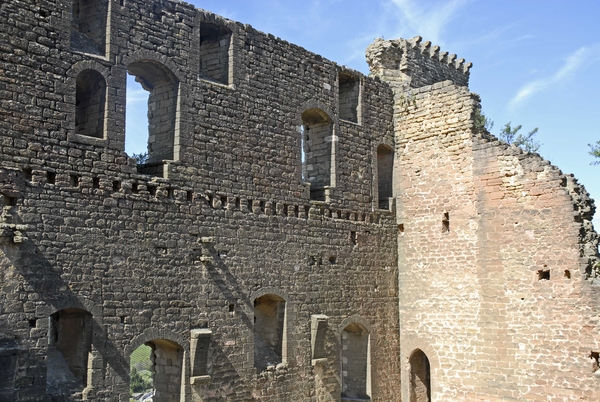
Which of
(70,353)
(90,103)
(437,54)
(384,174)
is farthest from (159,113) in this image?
(437,54)

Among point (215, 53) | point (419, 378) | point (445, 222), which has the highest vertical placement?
point (215, 53)

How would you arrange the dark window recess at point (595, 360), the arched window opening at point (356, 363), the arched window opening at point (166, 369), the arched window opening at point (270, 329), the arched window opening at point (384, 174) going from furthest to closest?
the arched window opening at point (384, 174), the arched window opening at point (356, 363), the arched window opening at point (270, 329), the dark window recess at point (595, 360), the arched window opening at point (166, 369)

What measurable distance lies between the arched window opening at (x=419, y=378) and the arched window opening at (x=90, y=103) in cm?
908

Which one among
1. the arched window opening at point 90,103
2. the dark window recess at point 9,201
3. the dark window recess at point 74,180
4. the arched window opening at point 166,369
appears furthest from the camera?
the arched window opening at point 166,369

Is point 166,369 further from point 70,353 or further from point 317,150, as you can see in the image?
point 317,150

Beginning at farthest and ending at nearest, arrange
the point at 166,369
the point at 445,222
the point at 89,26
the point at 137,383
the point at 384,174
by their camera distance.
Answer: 1. the point at 137,383
2. the point at 384,174
3. the point at 445,222
4. the point at 166,369
5. the point at 89,26

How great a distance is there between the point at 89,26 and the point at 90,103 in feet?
4.44

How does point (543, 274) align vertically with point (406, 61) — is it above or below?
below

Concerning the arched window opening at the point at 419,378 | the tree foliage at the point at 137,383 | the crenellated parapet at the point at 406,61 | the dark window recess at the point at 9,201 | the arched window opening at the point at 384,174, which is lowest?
the tree foliage at the point at 137,383

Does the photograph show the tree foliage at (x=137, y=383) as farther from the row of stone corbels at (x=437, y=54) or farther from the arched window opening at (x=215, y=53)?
the arched window opening at (x=215, y=53)

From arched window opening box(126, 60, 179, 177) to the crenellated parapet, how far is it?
22.6 feet

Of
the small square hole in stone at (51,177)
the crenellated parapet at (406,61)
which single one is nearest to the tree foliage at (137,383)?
the crenellated parapet at (406,61)

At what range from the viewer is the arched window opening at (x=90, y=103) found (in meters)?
11.4

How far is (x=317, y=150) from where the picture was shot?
623 inches
